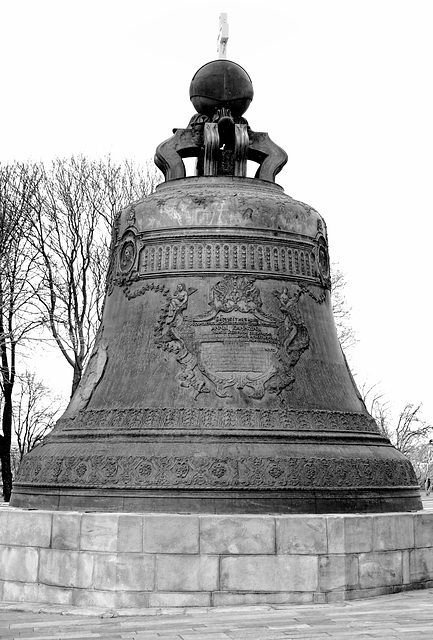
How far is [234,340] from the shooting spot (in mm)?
7750

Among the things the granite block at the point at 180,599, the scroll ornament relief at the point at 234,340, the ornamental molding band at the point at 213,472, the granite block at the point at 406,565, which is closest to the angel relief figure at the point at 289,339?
the scroll ornament relief at the point at 234,340

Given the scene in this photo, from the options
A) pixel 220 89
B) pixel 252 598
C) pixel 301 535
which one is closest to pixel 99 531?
pixel 252 598

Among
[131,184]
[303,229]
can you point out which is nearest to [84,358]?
[131,184]

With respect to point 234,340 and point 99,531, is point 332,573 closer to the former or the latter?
point 99,531

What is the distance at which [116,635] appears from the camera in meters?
5.57

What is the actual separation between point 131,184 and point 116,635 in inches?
699

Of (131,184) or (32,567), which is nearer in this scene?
(32,567)

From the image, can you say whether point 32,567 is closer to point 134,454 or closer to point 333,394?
point 134,454

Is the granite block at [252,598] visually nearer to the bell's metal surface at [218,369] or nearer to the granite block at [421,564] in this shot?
the bell's metal surface at [218,369]

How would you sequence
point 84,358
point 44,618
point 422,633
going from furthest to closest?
point 84,358, point 44,618, point 422,633

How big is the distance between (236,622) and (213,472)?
1.30 metres

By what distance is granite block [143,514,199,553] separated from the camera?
21.5 ft

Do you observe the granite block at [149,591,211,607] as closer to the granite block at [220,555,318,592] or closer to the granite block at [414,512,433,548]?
the granite block at [220,555,318,592]

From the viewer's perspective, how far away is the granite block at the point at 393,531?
6.93m
